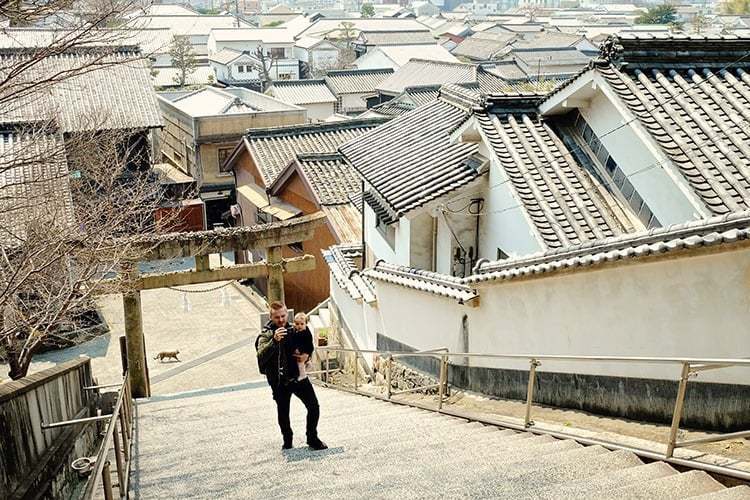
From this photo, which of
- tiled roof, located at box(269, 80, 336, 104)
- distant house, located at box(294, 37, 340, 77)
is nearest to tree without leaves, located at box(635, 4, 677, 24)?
distant house, located at box(294, 37, 340, 77)

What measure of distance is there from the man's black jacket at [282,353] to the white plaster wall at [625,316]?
12.2 feet

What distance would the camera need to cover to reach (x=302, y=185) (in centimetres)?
2320

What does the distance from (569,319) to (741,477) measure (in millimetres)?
4031

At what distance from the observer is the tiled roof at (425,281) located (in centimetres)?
1084

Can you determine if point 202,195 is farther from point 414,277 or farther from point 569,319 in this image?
point 569,319

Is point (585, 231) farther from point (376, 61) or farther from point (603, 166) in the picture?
point (376, 61)

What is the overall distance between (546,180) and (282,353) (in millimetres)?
6113

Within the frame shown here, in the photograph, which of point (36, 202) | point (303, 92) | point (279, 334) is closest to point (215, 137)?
point (303, 92)

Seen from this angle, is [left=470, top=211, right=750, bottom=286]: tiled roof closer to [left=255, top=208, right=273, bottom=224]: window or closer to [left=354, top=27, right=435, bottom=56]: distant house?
[left=255, top=208, right=273, bottom=224]: window

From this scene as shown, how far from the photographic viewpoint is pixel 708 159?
9.55 metres

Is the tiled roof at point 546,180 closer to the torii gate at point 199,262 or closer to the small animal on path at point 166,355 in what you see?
the torii gate at point 199,262

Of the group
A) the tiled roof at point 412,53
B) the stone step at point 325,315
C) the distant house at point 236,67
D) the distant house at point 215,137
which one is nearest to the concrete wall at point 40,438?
the stone step at point 325,315

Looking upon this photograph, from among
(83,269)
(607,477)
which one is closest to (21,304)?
(83,269)

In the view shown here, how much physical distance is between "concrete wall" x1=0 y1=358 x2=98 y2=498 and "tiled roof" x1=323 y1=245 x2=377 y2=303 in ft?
22.1
